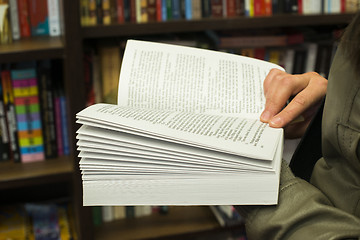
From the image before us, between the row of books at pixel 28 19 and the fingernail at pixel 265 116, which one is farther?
the row of books at pixel 28 19

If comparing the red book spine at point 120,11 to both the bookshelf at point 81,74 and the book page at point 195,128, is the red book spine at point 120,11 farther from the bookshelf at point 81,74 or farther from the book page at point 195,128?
the book page at point 195,128

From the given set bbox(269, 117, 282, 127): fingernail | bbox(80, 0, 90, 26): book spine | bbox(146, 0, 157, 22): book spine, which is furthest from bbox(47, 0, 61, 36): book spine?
bbox(269, 117, 282, 127): fingernail

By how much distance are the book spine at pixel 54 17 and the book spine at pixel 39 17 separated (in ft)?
0.08

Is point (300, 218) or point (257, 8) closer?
point (300, 218)

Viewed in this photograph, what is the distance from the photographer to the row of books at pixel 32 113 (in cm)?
121

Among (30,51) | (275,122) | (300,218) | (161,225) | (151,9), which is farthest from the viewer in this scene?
(161,225)

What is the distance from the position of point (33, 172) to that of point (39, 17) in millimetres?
428

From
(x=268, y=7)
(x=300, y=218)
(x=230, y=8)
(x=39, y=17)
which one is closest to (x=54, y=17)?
(x=39, y=17)

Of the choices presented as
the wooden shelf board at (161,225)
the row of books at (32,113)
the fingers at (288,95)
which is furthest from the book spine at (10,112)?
the fingers at (288,95)

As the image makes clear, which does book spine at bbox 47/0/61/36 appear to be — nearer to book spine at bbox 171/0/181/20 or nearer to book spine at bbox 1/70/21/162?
book spine at bbox 1/70/21/162

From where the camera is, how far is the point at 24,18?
48.7 inches

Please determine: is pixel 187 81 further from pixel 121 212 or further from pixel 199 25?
pixel 121 212

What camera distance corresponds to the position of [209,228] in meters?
1.35

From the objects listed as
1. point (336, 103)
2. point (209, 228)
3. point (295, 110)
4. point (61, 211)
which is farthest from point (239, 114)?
point (61, 211)
